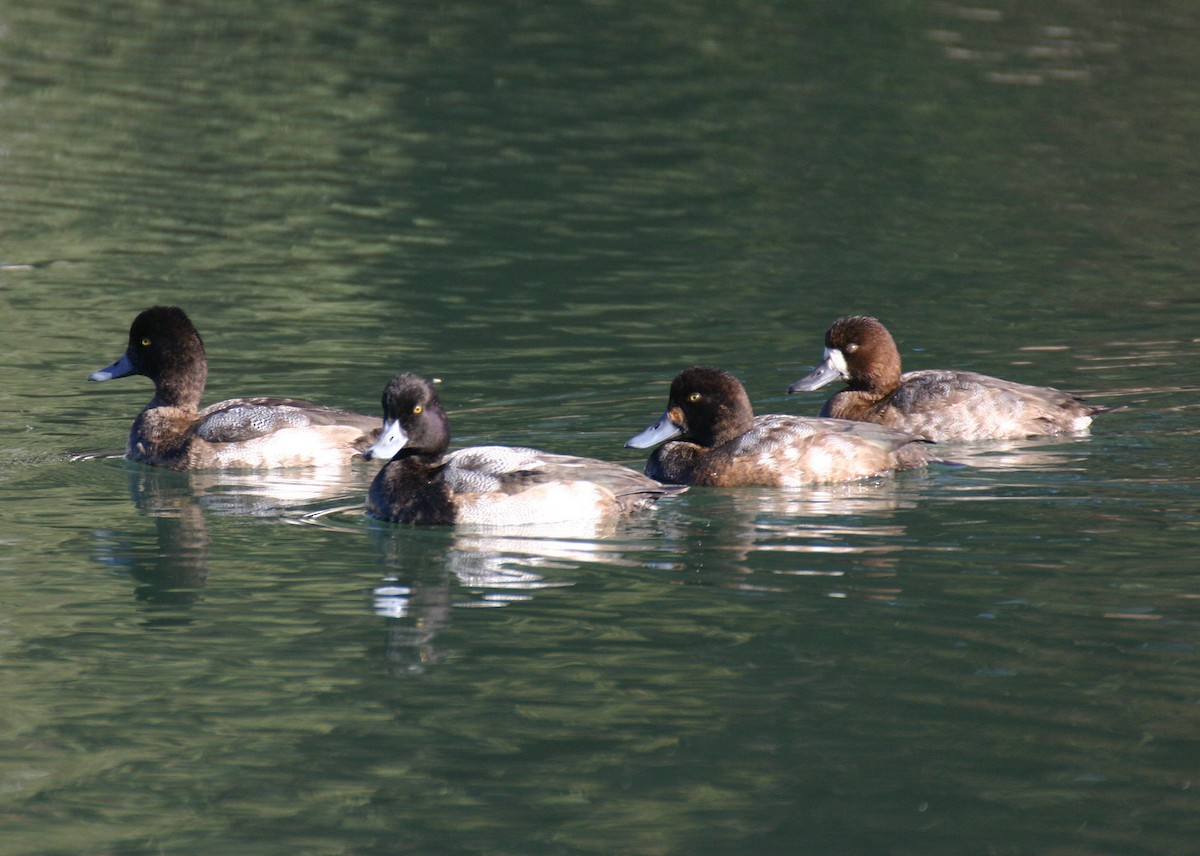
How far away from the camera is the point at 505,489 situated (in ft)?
38.0

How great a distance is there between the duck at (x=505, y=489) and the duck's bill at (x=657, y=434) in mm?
1054

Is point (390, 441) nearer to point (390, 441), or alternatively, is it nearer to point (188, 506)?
point (390, 441)

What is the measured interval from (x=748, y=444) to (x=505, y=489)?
6.72ft

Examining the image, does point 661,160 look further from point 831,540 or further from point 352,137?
point 831,540

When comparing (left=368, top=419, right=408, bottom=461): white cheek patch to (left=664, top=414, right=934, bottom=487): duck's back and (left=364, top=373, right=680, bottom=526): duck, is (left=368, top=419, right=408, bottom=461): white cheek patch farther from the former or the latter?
(left=664, top=414, right=934, bottom=487): duck's back

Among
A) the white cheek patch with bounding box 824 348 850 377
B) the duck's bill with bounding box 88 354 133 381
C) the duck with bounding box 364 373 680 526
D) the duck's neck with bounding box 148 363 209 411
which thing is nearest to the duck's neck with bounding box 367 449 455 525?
the duck with bounding box 364 373 680 526

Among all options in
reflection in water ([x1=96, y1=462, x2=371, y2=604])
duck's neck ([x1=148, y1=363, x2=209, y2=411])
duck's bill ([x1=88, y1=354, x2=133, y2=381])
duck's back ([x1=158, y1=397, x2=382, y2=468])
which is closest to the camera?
reflection in water ([x1=96, y1=462, x2=371, y2=604])

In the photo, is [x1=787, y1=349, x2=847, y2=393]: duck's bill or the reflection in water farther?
[x1=787, y1=349, x2=847, y2=393]: duck's bill

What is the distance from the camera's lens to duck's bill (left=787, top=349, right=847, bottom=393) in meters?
14.7

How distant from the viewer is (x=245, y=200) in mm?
24641

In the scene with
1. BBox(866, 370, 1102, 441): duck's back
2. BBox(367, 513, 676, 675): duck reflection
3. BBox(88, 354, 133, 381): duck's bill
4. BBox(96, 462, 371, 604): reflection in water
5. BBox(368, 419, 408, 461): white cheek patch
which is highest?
BBox(88, 354, 133, 381): duck's bill

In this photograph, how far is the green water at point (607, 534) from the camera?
7.63 meters

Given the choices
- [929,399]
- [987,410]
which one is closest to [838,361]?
[929,399]

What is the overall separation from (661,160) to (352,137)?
482cm
